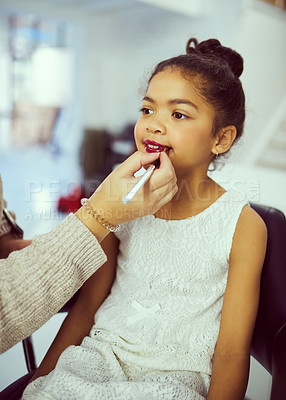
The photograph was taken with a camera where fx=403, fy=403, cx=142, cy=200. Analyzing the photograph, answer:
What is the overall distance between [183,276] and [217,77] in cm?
51

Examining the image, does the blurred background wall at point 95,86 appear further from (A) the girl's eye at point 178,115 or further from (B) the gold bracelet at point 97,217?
(B) the gold bracelet at point 97,217

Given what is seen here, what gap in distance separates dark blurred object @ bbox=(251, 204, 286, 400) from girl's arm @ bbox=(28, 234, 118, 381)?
400 mm

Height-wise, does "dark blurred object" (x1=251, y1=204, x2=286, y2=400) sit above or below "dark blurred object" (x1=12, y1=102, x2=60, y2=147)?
above

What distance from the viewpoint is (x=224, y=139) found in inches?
42.2

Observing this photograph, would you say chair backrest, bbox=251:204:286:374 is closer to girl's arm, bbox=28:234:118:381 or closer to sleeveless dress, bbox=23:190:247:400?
sleeveless dress, bbox=23:190:247:400

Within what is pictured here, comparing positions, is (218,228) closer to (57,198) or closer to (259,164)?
(57,198)

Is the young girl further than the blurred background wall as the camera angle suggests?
No

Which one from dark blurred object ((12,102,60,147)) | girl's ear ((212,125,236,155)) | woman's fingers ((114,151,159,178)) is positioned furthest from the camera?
dark blurred object ((12,102,60,147))

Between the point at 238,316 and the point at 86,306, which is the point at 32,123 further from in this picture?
the point at 238,316

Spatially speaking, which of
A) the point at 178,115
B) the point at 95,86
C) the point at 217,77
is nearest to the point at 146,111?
the point at 178,115

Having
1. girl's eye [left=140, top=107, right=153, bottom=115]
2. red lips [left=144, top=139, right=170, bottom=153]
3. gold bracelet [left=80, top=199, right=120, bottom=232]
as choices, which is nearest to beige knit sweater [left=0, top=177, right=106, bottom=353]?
gold bracelet [left=80, top=199, right=120, bottom=232]

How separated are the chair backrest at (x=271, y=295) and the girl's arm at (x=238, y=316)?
0.07 m

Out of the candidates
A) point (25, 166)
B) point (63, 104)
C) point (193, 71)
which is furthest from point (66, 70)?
point (193, 71)

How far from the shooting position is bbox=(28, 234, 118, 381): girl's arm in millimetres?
997
